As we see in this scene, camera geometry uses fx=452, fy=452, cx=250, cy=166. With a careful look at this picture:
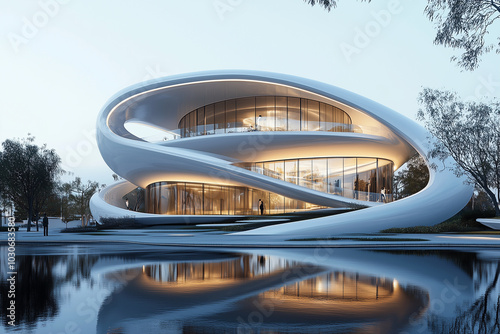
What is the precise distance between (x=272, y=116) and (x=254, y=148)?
3.75 metres

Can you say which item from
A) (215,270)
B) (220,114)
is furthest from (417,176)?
(215,270)

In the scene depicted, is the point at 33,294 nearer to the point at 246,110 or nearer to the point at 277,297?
the point at 277,297

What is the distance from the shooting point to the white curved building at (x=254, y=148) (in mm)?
34438

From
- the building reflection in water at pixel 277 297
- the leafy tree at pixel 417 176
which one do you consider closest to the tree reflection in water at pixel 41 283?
the building reflection in water at pixel 277 297

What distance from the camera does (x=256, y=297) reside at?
22.7 feet

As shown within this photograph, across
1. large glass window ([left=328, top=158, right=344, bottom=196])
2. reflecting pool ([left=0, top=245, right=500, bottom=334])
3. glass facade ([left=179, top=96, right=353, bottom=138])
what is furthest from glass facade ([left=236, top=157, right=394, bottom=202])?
reflecting pool ([left=0, top=245, right=500, bottom=334])

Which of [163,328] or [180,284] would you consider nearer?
[163,328]

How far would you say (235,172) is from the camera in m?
33.7

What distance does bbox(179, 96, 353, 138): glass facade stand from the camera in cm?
3916

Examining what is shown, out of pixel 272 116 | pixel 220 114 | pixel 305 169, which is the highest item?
pixel 220 114

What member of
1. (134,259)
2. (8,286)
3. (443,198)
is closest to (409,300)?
(8,286)

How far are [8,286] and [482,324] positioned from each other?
24.9 ft

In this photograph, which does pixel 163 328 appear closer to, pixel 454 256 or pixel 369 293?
pixel 369 293

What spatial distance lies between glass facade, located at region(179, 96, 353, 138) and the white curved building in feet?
0.29
